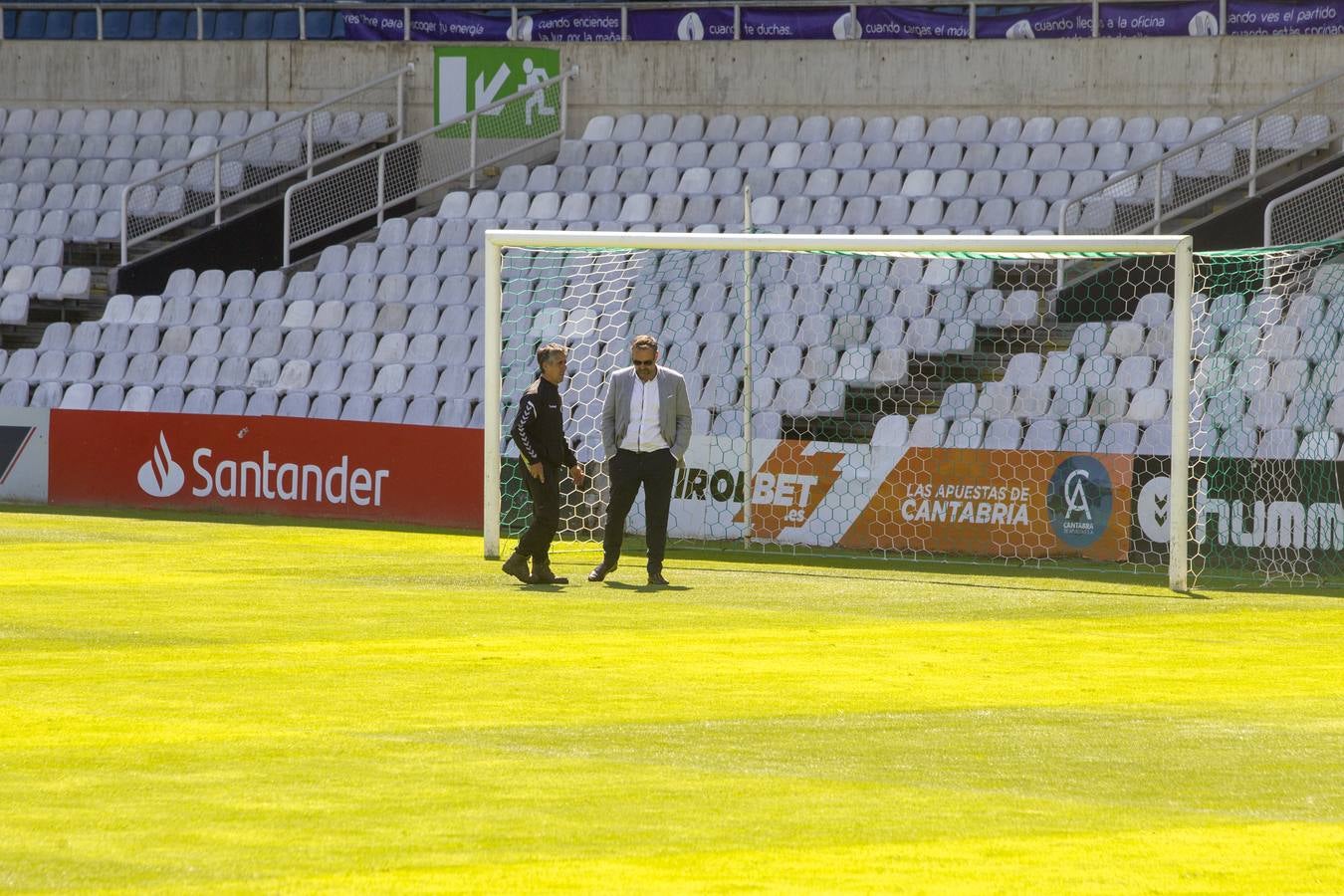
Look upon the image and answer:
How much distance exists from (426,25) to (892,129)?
21.9 ft

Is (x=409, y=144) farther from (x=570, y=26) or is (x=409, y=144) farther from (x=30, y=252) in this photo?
(x=30, y=252)

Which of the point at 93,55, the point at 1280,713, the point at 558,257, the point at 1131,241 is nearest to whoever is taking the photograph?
the point at 1280,713

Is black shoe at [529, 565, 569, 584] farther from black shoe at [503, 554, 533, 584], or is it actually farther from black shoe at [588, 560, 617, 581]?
black shoe at [588, 560, 617, 581]

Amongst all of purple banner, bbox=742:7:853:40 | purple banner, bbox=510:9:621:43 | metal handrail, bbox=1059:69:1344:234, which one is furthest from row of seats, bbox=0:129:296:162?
metal handrail, bbox=1059:69:1344:234

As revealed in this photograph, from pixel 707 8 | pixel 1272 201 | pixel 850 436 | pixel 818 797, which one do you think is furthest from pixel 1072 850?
pixel 707 8

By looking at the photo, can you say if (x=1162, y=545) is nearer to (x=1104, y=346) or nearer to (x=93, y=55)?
(x=1104, y=346)

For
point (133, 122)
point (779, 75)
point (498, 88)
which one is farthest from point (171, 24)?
point (779, 75)

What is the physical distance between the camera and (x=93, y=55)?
26.8m

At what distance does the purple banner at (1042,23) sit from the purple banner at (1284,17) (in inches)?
64.4

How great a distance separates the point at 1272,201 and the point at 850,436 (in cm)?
442

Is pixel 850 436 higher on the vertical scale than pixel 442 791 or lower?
higher

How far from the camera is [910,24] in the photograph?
23.2m

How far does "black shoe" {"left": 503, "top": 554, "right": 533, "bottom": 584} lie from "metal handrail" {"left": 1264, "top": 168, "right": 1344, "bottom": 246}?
26.4 feet

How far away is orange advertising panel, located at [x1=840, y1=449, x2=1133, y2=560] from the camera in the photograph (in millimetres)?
15586
